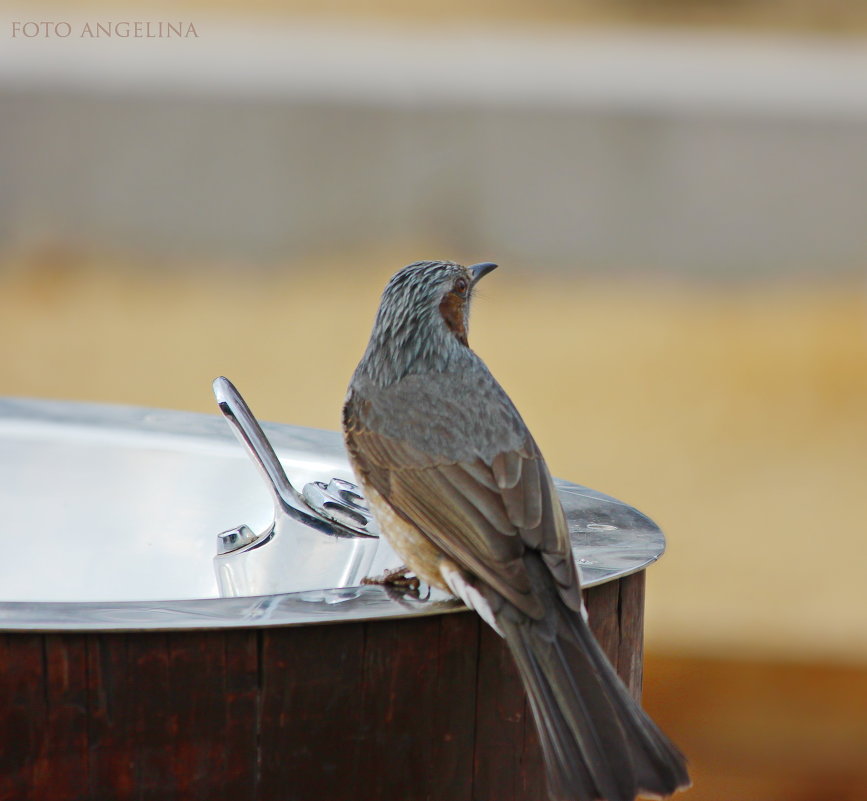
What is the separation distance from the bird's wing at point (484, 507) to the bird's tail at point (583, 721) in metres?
0.06

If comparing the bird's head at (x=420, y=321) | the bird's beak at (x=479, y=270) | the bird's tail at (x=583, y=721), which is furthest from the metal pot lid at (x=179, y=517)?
the bird's beak at (x=479, y=270)

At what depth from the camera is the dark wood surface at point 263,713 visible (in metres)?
2.26

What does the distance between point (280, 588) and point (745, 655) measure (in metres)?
5.82

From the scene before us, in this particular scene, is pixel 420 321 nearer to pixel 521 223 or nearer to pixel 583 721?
pixel 583 721

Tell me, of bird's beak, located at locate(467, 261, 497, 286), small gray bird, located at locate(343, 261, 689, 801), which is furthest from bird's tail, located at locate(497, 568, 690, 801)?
bird's beak, located at locate(467, 261, 497, 286)

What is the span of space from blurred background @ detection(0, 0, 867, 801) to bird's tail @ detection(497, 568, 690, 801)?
22.0 feet

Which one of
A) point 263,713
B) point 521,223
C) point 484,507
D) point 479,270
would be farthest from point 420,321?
point 521,223

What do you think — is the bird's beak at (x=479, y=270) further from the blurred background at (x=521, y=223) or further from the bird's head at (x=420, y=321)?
the blurred background at (x=521, y=223)

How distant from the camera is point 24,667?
7.38 feet

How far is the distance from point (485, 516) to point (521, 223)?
25.1 ft

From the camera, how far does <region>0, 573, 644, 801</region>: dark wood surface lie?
226 cm

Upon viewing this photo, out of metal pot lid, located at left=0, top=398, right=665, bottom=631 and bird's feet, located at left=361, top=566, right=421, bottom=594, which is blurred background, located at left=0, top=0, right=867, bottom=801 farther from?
bird's feet, located at left=361, top=566, right=421, bottom=594

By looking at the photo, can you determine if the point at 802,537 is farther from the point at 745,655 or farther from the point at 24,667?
the point at 24,667

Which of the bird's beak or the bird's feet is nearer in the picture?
the bird's feet
